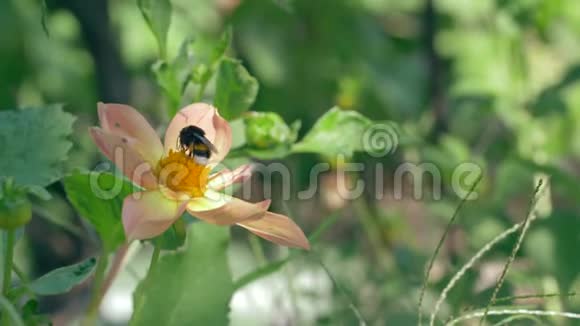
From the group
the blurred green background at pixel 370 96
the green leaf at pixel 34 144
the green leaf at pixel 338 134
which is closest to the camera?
the green leaf at pixel 34 144

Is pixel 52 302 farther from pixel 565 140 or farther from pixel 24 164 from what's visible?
pixel 24 164

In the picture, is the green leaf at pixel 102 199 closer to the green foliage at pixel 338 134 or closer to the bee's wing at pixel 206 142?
the bee's wing at pixel 206 142

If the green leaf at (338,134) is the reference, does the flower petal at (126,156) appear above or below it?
above

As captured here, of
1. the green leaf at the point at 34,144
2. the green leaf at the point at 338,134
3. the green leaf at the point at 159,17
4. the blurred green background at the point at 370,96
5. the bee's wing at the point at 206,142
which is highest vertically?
the green leaf at the point at 159,17

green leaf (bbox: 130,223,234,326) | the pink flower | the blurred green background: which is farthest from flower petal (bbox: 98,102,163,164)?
the blurred green background

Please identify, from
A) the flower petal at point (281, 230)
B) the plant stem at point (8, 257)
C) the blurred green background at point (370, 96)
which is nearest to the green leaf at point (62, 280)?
the plant stem at point (8, 257)

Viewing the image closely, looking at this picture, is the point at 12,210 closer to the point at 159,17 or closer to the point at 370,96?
the point at 159,17
